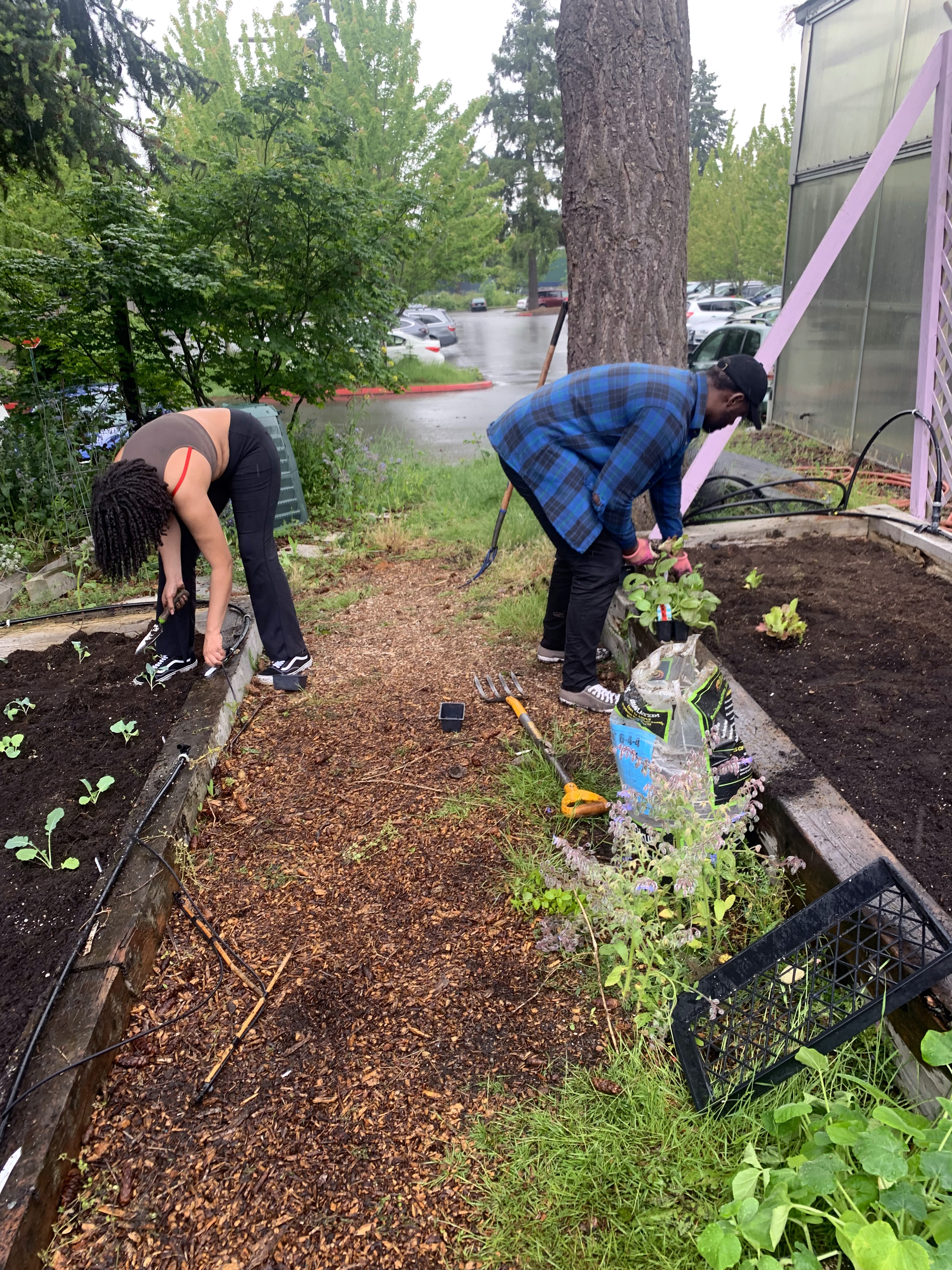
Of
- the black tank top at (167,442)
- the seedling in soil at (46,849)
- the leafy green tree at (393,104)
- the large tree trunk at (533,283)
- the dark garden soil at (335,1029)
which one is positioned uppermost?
the leafy green tree at (393,104)

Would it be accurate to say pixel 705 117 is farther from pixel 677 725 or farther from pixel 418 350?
pixel 677 725

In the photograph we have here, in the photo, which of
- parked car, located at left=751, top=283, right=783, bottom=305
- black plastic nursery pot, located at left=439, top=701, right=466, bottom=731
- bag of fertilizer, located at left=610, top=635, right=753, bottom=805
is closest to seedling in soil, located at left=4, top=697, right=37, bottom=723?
black plastic nursery pot, located at left=439, top=701, right=466, bottom=731

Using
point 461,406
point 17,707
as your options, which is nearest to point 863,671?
point 17,707

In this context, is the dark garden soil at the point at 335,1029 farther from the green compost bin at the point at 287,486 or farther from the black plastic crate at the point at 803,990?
the green compost bin at the point at 287,486

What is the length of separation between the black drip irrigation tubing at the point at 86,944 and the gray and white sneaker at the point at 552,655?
1.70m

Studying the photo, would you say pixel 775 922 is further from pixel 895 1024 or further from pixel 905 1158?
pixel 905 1158

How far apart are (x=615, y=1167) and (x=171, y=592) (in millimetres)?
2535

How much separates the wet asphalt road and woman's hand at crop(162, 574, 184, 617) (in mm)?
4287

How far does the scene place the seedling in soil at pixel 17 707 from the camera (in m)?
3.17

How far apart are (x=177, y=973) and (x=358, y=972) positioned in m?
0.50

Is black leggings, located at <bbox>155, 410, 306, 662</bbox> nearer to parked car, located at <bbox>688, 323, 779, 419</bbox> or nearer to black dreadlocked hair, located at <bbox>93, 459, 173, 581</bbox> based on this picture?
black dreadlocked hair, located at <bbox>93, 459, 173, 581</bbox>

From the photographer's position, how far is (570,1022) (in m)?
1.95

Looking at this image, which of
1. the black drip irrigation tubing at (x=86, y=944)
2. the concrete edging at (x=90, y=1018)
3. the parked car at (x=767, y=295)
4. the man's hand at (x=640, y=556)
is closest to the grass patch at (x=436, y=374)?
the parked car at (x=767, y=295)

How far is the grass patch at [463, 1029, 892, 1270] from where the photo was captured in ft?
4.88
